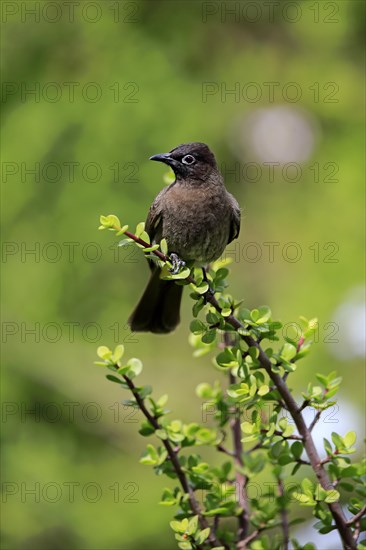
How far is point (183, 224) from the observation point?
3307 millimetres

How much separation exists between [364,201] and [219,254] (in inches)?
109

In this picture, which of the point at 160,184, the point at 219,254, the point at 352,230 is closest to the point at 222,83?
the point at 160,184

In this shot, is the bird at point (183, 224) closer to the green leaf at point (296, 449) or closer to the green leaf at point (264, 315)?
the green leaf at point (264, 315)

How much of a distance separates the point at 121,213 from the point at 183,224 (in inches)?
90.4

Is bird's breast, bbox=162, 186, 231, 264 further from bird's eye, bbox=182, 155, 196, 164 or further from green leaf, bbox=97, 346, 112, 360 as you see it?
green leaf, bbox=97, 346, 112, 360

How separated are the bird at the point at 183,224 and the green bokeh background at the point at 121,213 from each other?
190 centimetres

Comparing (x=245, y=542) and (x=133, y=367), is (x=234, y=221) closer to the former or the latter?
(x=133, y=367)

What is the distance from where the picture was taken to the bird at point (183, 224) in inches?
129

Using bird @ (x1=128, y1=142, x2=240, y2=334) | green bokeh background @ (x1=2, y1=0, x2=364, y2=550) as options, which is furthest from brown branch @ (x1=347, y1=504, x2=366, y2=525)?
green bokeh background @ (x1=2, y1=0, x2=364, y2=550)

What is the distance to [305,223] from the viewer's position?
6062 mm

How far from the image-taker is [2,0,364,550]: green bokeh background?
507cm

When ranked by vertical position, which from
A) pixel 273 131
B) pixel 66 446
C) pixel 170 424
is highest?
pixel 273 131

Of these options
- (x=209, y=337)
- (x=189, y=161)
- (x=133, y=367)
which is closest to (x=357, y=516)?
(x=209, y=337)

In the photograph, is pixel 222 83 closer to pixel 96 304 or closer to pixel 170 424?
pixel 96 304
